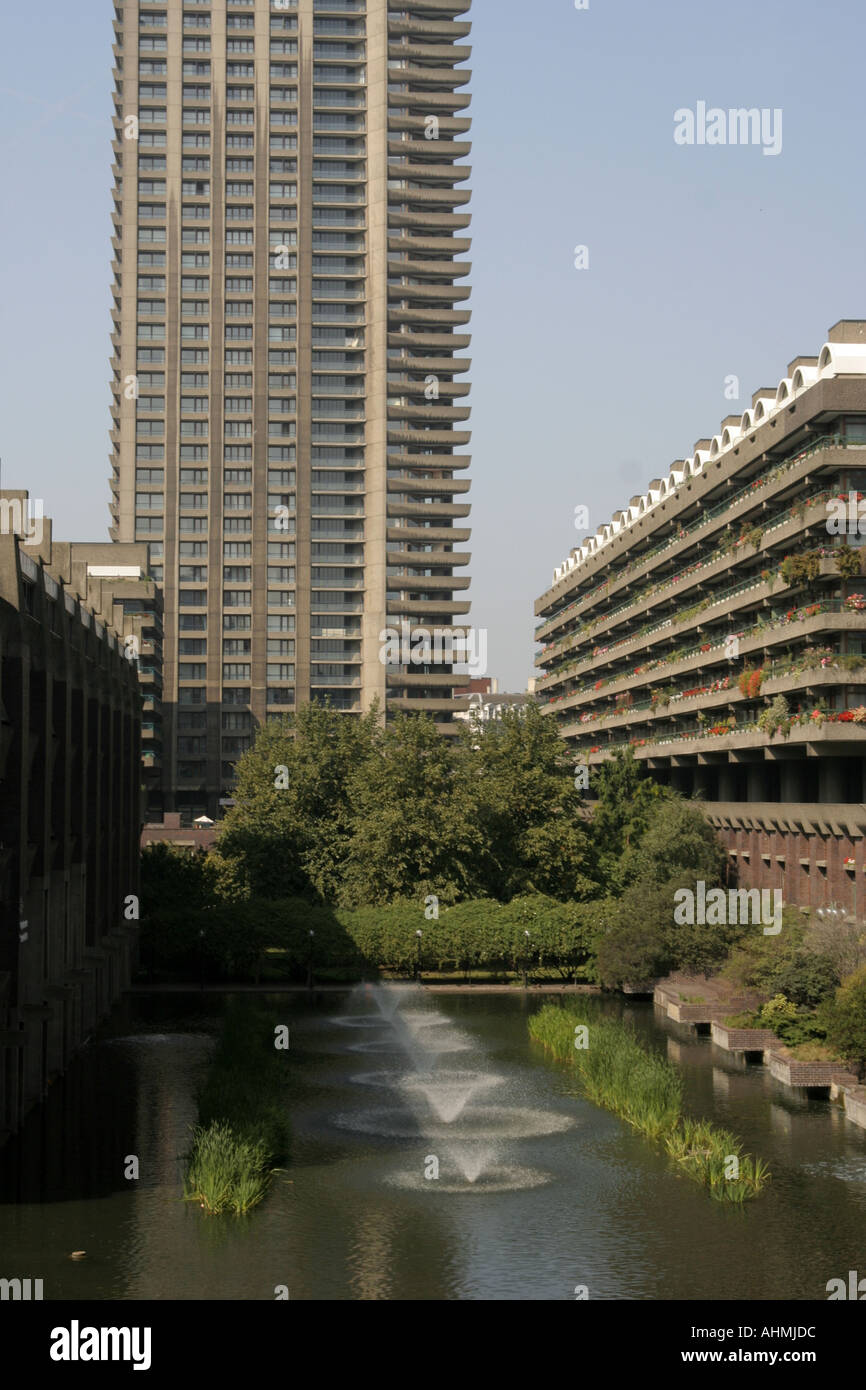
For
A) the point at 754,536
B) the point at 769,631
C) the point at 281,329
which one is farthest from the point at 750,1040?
the point at 281,329

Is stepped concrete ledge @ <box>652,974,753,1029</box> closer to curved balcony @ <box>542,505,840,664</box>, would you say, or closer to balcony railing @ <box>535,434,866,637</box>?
curved balcony @ <box>542,505,840,664</box>

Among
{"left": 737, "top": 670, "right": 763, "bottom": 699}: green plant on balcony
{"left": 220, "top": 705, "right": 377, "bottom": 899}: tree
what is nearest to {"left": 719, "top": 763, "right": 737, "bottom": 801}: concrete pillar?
{"left": 737, "top": 670, "right": 763, "bottom": 699}: green plant on balcony

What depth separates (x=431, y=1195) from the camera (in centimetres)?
2808

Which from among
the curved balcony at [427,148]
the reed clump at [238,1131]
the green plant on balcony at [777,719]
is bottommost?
the reed clump at [238,1131]

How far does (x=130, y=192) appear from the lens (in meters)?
144

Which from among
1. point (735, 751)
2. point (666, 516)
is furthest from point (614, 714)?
point (735, 751)

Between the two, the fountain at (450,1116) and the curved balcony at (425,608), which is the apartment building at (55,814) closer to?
the fountain at (450,1116)

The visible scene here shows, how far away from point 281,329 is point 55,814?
111 metres

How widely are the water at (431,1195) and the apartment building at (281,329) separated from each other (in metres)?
100.0

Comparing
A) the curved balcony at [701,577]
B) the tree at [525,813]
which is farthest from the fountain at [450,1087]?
the curved balcony at [701,577]

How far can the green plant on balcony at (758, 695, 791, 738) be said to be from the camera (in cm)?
5894

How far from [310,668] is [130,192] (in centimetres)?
4660

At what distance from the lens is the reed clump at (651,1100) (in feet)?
92.8
